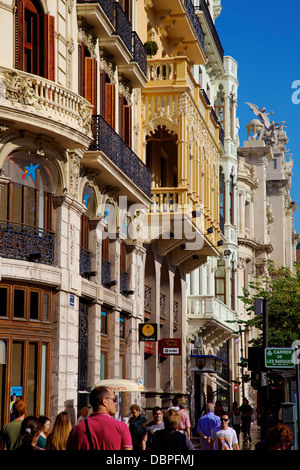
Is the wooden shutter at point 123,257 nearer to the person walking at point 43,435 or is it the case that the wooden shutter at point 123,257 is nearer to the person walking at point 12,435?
the person walking at point 43,435

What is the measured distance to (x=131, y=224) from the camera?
2850cm

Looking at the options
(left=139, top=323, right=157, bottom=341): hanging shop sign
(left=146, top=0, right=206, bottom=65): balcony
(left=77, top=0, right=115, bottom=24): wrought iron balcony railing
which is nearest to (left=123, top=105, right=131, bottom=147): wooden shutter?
(left=77, top=0, right=115, bottom=24): wrought iron balcony railing

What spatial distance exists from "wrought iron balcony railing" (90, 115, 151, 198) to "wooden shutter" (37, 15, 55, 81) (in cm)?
276

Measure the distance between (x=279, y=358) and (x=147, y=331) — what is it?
27.6ft

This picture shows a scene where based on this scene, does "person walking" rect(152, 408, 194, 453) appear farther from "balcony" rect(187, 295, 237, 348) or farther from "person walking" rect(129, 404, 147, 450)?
"balcony" rect(187, 295, 237, 348)

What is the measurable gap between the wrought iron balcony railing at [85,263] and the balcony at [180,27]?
11375 mm

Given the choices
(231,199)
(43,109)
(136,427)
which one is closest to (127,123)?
(43,109)

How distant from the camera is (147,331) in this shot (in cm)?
2841

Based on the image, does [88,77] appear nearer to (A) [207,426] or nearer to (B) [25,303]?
(B) [25,303]

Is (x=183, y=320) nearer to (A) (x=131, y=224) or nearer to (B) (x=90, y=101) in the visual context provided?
(A) (x=131, y=224)

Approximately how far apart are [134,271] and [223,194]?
2309cm
